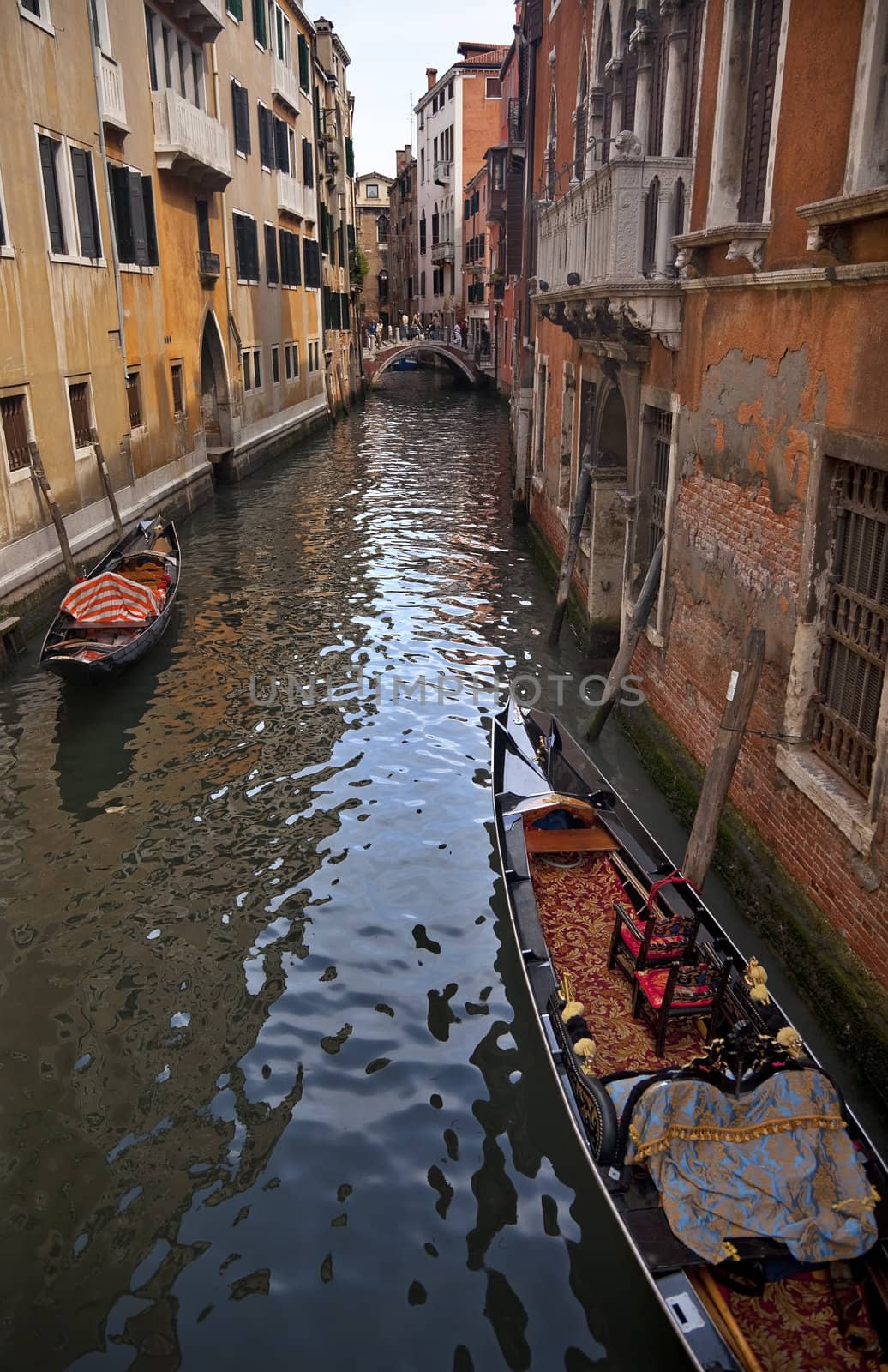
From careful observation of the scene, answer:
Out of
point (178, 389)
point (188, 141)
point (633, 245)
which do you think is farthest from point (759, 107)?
Result: point (178, 389)

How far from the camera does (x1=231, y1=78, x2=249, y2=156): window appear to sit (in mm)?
21094

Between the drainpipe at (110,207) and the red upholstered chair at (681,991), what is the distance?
12295 mm

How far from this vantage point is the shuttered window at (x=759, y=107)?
19.9 ft

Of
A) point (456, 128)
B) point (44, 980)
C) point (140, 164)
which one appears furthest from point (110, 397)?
point (456, 128)

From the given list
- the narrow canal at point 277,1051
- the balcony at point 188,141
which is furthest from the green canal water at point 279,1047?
the balcony at point 188,141

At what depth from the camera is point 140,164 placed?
15508mm

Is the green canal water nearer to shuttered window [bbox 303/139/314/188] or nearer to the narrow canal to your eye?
the narrow canal

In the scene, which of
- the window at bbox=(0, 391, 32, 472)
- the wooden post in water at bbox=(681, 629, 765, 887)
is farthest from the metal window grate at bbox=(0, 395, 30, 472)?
the wooden post in water at bbox=(681, 629, 765, 887)

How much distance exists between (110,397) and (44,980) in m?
10.4

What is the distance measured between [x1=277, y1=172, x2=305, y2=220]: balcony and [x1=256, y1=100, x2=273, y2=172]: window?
0.95 m

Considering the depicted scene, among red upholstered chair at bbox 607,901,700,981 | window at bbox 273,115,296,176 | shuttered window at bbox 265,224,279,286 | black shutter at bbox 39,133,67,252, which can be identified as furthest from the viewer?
window at bbox 273,115,296,176

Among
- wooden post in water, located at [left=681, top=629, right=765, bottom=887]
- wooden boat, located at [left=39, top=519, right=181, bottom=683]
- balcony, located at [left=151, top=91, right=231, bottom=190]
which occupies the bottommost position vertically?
wooden boat, located at [left=39, top=519, right=181, bottom=683]

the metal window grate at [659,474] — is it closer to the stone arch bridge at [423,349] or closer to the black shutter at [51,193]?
the black shutter at [51,193]

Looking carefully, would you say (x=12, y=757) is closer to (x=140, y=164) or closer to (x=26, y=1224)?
(x=26, y=1224)
